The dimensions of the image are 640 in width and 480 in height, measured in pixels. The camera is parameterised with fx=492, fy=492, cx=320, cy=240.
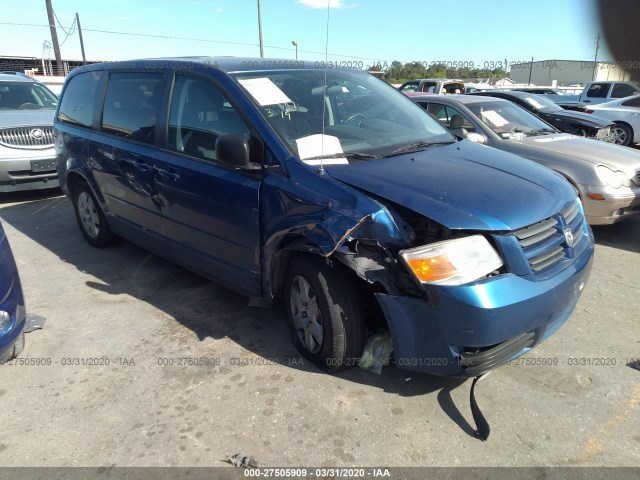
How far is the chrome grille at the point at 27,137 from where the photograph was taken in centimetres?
696

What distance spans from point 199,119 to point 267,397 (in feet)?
6.48

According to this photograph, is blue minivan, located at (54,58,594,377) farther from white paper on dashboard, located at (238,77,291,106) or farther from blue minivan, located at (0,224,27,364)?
blue minivan, located at (0,224,27,364)

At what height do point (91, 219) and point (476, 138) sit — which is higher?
point (476, 138)

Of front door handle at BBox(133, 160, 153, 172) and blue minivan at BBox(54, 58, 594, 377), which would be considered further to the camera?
front door handle at BBox(133, 160, 153, 172)

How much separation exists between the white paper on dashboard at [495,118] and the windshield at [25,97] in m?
7.07

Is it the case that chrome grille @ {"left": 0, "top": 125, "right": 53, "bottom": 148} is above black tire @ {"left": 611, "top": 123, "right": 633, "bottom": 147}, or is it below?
above

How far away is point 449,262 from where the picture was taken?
235cm

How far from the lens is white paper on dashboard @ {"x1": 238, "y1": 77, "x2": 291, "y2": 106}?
3.20 metres

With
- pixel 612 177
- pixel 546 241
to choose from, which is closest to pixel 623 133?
pixel 612 177

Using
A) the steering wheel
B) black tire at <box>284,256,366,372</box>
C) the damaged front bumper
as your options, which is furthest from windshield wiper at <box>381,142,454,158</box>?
the damaged front bumper

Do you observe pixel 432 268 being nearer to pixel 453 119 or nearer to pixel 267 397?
pixel 267 397

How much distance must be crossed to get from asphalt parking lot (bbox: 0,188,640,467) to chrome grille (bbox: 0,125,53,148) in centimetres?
404

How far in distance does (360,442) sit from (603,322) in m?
2.15

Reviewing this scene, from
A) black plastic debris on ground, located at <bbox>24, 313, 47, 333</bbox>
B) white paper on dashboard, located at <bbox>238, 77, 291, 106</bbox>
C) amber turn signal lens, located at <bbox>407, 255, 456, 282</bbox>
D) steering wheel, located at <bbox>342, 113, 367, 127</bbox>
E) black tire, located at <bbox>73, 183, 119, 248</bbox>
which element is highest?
white paper on dashboard, located at <bbox>238, 77, 291, 106</bbox>
